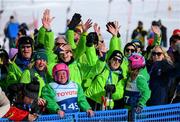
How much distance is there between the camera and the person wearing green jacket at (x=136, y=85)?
24.3ft

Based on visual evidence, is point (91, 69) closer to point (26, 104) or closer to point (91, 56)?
point (91, 56)

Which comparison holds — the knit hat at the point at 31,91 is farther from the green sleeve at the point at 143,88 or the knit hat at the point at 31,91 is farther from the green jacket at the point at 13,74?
the green sleeve at the point at 143,88

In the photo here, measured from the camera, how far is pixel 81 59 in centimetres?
873

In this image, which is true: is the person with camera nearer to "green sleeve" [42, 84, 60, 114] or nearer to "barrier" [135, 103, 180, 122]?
"green sleeve" [42, 84, 60, 114]

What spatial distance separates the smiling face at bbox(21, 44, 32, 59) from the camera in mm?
8391

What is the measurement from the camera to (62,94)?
7.20 metres

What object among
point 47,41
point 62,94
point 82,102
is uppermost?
point 47,41

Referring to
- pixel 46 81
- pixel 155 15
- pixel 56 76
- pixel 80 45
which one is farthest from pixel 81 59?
pixel 155 15

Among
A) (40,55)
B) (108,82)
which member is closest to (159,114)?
(108,82)

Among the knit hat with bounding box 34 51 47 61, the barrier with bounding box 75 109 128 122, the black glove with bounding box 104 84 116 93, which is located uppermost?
the knit hat with bounding box 34 51 47 61

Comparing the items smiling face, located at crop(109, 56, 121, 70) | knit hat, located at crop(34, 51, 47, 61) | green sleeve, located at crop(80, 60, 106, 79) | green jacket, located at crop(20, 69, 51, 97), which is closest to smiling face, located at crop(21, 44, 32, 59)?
knit hat, located at crop(34, 51, 47, 61)

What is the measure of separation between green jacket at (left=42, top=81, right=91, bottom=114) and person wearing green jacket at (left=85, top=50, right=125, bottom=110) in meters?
0.39

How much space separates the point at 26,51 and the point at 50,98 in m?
1.45

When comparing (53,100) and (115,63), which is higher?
(115,63)
